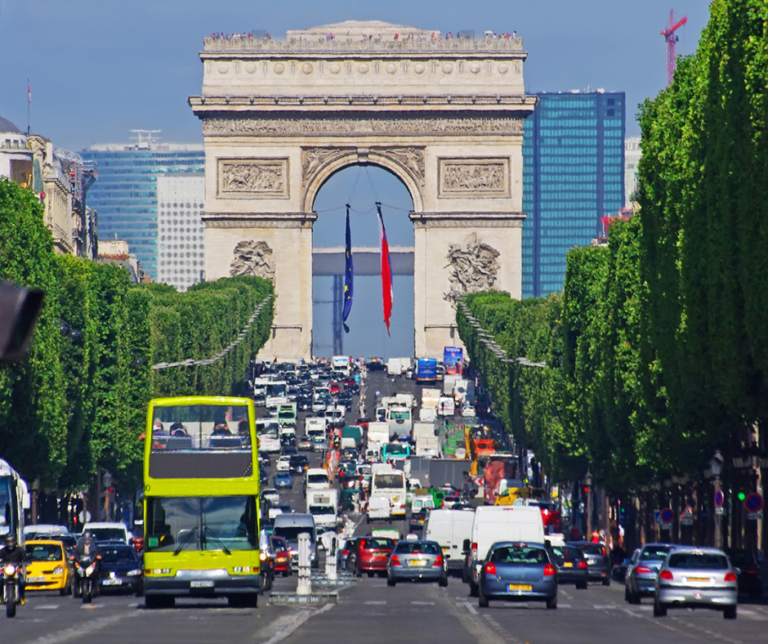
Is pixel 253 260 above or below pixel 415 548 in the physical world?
above

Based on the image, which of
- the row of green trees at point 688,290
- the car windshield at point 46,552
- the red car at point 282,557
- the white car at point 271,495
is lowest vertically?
the red car at point 282,557

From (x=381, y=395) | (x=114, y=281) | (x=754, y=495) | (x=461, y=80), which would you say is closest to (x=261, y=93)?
(x=461, y=80)

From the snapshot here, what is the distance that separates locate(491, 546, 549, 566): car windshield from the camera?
114ft

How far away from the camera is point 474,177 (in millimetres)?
140500

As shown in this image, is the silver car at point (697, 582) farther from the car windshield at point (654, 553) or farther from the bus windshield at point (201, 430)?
the bus windshield at point (201, 430)

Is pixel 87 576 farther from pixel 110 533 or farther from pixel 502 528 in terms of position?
pixel 110 533

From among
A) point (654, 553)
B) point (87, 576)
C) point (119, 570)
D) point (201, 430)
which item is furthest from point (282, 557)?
point (201, 430)

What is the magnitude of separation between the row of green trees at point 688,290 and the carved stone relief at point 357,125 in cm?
6787

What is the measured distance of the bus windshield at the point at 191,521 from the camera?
3450 cm

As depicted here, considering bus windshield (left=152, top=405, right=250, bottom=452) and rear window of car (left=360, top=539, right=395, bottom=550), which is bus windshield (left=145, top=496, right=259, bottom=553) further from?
rear window of car (left=360, top=539, right=395, bottom=550)

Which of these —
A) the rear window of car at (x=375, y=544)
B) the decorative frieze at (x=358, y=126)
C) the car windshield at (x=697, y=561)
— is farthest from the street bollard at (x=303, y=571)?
the decorative frieze at (x=358, y=126)

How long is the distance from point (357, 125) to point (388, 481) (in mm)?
52635

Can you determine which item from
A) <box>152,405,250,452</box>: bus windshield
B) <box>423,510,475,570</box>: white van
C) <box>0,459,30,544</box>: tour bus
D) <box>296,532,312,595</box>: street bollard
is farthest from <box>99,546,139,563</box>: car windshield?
<box>423,510,475,570</box>: white van

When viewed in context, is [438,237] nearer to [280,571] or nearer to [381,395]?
[381,395]
